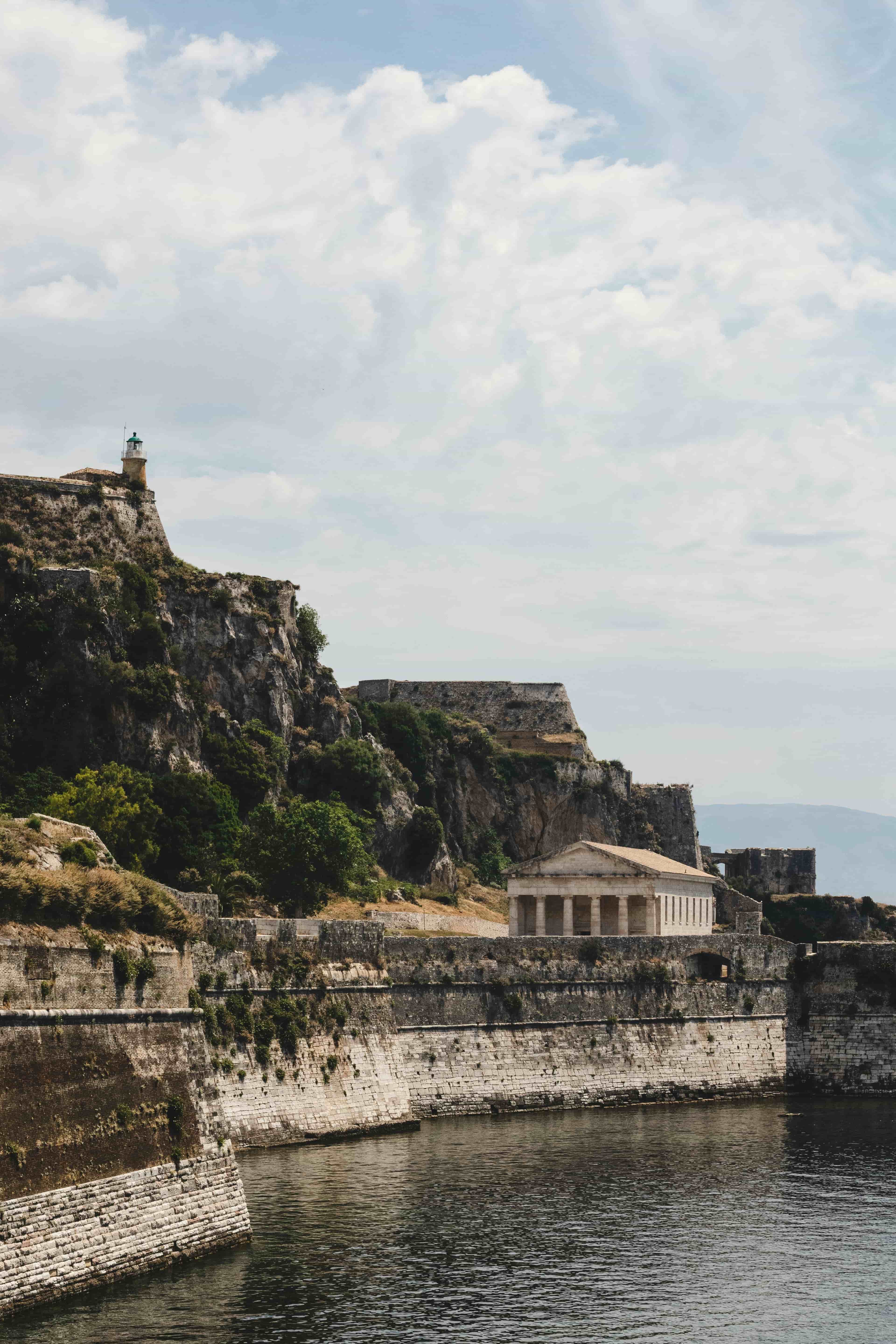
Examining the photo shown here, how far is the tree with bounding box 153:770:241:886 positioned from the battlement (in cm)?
5781

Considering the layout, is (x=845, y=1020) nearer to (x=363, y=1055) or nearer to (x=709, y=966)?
(x=709, y=966)

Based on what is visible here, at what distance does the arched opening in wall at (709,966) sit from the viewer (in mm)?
62719

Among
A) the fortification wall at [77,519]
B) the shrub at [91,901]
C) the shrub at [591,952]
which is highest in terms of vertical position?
the fortification wall at [77,519]

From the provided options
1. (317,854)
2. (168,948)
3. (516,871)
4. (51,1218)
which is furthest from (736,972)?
(51,1218)

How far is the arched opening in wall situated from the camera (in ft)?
206

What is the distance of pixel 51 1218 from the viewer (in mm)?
27984

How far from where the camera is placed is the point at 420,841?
354 feet

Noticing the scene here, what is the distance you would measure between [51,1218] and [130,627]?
211 feet

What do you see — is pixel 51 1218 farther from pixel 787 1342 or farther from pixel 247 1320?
pixel 787 1342

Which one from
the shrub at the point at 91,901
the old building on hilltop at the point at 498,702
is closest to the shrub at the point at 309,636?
A: the old building on hilltop at the point at 498,702

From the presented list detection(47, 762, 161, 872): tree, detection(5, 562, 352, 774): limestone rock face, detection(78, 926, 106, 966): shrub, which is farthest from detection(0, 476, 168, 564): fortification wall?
detection(78, 926, 106, 966): shrub

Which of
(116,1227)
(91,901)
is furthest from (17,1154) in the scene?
(91,901)

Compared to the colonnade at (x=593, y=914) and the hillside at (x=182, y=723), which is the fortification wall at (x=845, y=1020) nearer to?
the colonnade at (x=593, y=914)

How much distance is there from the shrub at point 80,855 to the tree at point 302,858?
4465 cm
